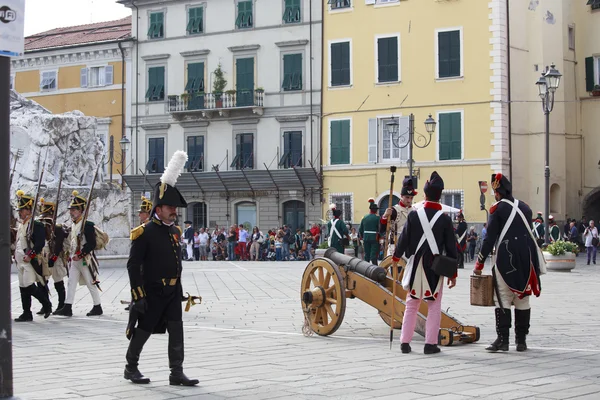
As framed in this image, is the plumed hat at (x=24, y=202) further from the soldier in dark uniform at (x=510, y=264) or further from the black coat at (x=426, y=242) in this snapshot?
the soldier in dark uniform at (x=510, y=264)

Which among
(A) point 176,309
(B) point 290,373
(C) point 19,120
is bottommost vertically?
(B) point 290,373

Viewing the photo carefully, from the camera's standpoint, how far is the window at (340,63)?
141 ft

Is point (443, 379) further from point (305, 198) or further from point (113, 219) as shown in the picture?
point (305, 198)

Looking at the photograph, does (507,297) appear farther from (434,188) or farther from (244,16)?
(244,16)

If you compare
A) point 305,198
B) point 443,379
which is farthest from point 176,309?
point 305,198

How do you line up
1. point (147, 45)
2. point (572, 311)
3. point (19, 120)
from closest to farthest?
point (572, 311)
point (19, 120)
point (147, 45)

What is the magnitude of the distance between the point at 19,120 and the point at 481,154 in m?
19.8

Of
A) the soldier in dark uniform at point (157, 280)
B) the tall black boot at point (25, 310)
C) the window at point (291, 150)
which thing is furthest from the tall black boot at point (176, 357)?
the window at point (291, 150)

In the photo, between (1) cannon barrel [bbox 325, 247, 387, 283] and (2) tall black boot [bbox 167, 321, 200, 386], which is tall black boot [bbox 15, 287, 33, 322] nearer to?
(1) cannon barrel [bbox 325, 247, 387, 283]

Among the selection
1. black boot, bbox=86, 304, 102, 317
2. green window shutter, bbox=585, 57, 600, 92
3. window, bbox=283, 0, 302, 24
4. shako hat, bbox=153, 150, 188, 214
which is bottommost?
black boot, bbox=86, 304, 102, 317

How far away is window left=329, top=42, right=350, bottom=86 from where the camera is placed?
43000mm

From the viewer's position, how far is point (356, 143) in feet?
141

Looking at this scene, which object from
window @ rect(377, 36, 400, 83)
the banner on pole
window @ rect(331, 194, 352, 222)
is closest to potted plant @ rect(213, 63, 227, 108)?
window @ rect(331, 194, 352, 222)

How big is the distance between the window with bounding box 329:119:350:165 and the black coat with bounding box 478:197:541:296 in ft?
108
